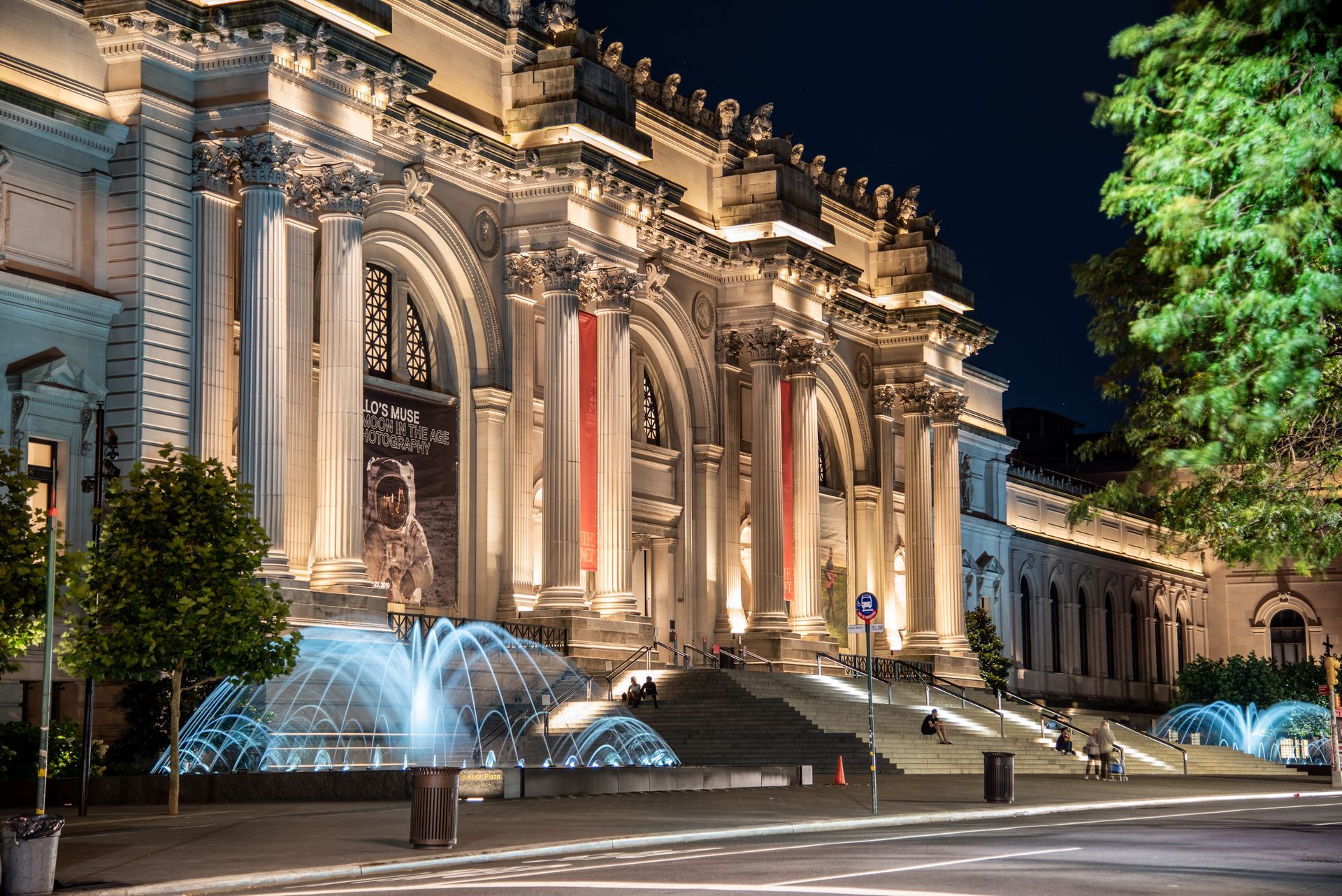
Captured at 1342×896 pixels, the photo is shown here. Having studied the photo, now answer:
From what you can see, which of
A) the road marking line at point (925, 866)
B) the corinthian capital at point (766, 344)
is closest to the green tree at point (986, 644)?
the corinthian capital at point (766, 344)

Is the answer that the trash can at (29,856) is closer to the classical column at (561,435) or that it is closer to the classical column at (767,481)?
the classical column at (561,435)

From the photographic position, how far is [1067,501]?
9744 cm

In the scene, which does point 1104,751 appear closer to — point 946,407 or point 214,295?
point 214,295

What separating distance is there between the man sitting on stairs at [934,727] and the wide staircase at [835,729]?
0.19 m

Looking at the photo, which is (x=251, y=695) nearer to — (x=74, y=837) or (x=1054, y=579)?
(x=74, y=837)

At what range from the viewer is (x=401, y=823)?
26906mm

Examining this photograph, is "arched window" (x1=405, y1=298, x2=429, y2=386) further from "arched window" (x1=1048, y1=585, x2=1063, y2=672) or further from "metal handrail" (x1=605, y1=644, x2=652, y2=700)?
"arched window" (x1=1048, y1=585, x2=1063, y2=672)

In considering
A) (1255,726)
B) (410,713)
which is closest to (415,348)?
(410,713)

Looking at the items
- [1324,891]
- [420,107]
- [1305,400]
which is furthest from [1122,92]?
[420,107]

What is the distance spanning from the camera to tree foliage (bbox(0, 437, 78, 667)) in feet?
87.9

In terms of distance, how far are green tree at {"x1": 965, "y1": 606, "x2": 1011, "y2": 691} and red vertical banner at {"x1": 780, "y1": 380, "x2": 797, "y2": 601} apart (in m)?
14.4

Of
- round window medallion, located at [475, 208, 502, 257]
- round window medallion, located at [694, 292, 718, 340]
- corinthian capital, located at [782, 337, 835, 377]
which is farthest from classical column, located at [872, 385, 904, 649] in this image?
round window medallion, located at [475, 208, 502, 257]

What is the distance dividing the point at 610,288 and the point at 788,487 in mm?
12517

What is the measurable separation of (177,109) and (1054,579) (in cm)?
6324
